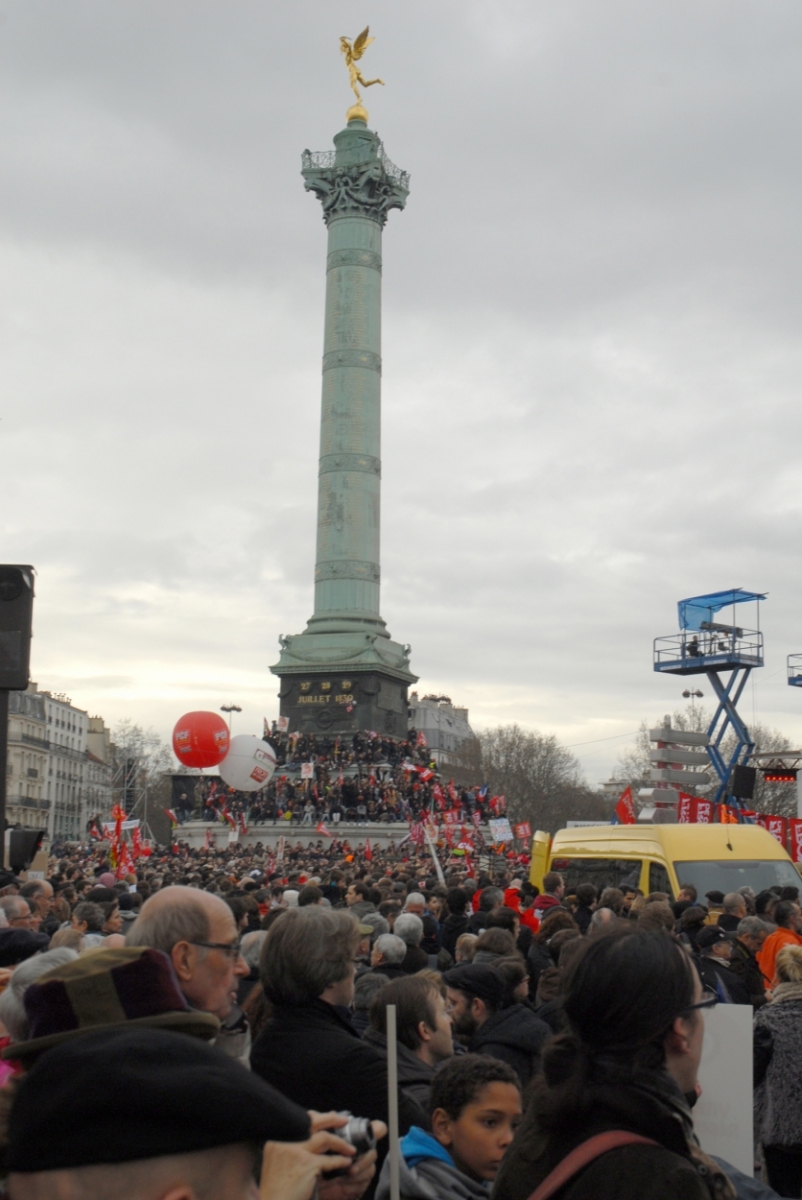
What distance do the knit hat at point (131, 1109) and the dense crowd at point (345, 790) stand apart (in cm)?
3671

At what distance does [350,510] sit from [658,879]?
36.6 m

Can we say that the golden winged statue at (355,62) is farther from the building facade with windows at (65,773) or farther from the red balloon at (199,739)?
the building facade with windows at (65,773)

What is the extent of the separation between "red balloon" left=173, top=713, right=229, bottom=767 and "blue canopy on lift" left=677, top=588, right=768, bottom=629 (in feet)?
44.1

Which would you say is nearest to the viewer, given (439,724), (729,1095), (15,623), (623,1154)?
(623,1154)

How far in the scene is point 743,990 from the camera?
677 cm

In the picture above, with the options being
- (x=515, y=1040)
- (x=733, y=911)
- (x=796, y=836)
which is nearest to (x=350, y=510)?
(x=796, y=836)

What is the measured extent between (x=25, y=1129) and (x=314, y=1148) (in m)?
1.11

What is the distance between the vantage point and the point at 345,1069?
3.23 m

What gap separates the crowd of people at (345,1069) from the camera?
126cm

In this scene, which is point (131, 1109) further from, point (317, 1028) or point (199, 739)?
point (199, 739)

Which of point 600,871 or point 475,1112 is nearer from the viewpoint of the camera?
point 475,1112

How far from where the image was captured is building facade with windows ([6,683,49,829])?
8825 cm

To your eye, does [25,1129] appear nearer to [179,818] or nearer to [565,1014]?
[565,1014]

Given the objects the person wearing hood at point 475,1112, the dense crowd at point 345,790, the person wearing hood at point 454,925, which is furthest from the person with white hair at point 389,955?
the dense crowd at point 345,790
